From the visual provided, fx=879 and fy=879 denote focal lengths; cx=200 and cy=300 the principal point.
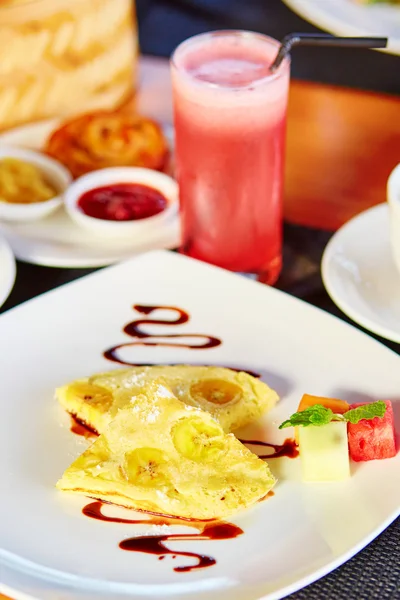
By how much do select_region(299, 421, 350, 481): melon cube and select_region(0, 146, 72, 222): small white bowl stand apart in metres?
0.93

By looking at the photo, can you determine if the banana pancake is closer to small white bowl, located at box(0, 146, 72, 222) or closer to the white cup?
the white cup

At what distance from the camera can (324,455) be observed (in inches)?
49.1

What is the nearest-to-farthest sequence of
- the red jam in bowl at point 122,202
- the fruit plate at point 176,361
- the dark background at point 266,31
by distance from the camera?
the fruit plate at point 176,361 < the red jam in bowl at point 122,202 < the dark background at point 266,31

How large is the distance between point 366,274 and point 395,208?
0.18 metres

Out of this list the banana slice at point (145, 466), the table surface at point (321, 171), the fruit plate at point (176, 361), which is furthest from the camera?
the table surface at point (321, 171)

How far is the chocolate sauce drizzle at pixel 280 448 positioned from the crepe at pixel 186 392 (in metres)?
0.04

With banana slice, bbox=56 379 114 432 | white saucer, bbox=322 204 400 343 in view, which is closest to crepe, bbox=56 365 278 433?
banana slice, bbox=56 379 114 432

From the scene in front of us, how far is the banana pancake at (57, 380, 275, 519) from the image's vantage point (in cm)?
122

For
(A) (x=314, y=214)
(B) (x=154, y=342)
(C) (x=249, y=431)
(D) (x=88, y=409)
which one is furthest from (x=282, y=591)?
(A) (x=314, y=214)

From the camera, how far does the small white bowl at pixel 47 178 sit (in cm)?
194

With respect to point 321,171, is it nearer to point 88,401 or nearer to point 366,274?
point 366,274

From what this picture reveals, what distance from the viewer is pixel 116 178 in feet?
6.63

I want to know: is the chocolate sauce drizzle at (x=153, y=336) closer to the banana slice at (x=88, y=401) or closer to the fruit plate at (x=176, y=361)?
the fruit plate at (x=176, y=361)

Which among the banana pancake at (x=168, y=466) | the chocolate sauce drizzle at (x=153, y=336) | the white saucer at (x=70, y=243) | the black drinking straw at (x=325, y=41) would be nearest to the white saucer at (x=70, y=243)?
the white saucer at (x=70, y=243)
